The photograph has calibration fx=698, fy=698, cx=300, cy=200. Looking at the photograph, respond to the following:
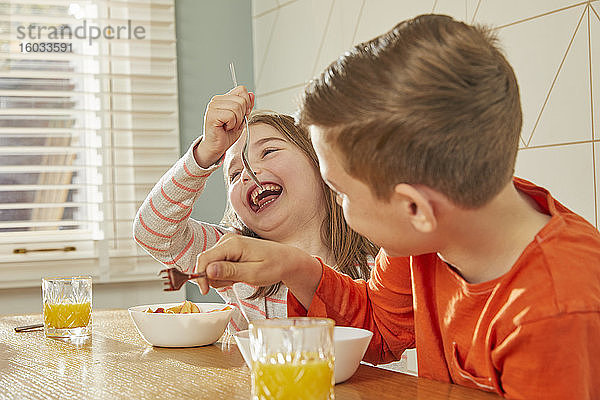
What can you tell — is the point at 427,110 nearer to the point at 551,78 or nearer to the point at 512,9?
the point at 551,78

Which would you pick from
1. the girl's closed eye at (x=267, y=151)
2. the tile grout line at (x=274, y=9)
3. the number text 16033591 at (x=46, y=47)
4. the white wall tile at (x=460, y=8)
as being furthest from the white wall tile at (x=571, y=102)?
the number text 16033591 at (x=46, y=47)

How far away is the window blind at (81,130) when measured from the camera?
2.45 metres

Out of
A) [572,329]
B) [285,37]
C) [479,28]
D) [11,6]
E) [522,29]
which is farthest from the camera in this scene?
[285,37]

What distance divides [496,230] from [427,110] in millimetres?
186

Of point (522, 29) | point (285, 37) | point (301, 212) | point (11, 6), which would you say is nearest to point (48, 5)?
point (11, 6)

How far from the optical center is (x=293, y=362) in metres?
0.67

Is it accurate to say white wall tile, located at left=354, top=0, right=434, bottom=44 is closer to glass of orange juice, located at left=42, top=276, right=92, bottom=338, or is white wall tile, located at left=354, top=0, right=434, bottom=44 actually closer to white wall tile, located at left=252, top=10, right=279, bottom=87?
white wall tile, located at left=252, top=10, right=279, bottom=87

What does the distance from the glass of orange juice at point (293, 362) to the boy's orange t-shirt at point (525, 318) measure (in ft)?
0.69

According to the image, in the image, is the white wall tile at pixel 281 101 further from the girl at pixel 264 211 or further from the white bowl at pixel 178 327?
the white bowl at pixel 178 327

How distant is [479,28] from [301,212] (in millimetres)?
862

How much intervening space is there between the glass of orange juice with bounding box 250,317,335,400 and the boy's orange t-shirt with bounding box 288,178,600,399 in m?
0.21

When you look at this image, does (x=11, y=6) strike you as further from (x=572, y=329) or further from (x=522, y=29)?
(x=572, y=329)

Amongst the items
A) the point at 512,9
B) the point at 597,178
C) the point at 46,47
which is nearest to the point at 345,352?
the point at 597,178

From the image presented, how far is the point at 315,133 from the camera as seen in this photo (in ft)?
2.70
